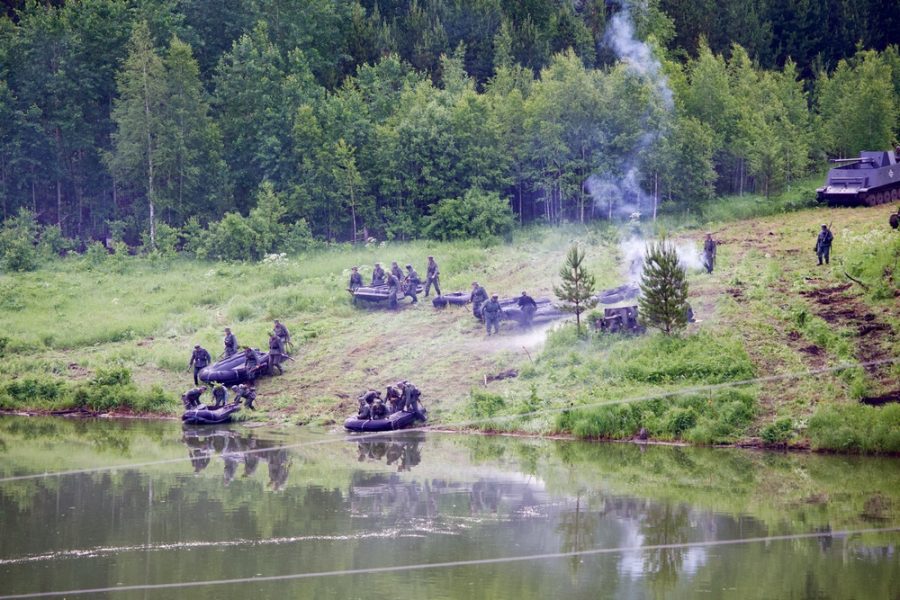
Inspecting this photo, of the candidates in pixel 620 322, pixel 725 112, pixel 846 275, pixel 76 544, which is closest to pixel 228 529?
pixel 76 544

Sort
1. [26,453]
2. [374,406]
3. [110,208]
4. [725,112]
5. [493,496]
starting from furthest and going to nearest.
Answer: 1. [110,208]
2. [725,112]
3. [374,406]
4. [26,453]
5. [493,496]

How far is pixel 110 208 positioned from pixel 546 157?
23378 millimetres

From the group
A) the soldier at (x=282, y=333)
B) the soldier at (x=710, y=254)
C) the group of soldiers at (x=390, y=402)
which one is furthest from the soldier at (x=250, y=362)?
the soldier at (x=710, y=254)

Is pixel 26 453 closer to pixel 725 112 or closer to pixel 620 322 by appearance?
pixel 620 322

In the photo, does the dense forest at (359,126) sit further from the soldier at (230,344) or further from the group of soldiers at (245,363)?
the soldier at (230,344)

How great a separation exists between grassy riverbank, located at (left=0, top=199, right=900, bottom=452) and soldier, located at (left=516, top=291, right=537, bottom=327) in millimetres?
791

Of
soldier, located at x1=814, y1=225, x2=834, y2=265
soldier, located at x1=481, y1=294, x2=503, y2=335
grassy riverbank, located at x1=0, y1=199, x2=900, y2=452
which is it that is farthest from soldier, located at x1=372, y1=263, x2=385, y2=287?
soldier, located at x1=814, y1=225, x2=834, y2=265

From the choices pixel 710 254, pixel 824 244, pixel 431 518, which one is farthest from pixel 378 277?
pixel 431 518

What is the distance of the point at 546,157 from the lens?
58.0 m

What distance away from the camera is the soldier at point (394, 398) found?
3606cm

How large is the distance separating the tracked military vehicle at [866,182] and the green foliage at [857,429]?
2114cm

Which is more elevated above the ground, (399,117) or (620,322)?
(399,117)

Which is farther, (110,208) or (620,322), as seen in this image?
(110,208)

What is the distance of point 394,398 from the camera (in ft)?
119
